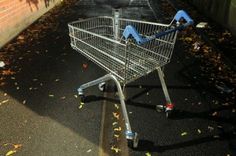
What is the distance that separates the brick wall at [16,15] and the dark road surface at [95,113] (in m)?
1.00

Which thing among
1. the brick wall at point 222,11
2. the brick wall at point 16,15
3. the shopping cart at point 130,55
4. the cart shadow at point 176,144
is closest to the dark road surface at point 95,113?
the cart shadow at point 176,144

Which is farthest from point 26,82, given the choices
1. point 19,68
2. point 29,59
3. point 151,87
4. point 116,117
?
point 151,87

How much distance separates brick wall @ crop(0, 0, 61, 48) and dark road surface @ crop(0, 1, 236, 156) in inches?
39.5

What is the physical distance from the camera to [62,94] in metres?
4.32

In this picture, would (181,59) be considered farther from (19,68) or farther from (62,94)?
(19,68)

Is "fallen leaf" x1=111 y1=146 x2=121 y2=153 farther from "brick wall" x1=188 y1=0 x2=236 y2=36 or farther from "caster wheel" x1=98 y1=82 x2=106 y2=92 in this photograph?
"brick wall" x1=188 y1=0 x2=236 y2=36

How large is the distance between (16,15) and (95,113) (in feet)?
14.3

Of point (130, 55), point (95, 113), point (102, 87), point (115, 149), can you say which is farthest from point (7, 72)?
point (115, 149)

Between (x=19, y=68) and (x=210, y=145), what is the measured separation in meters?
3.71

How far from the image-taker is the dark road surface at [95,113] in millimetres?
3258

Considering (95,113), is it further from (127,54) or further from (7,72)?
(7,72)

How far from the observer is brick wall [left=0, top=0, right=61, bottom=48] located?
6.24m

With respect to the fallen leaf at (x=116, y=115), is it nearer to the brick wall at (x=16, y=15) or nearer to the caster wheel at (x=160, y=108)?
the caster wheel at (x=160, y=108)

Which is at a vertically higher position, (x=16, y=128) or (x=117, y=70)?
(x=117, y=70)
